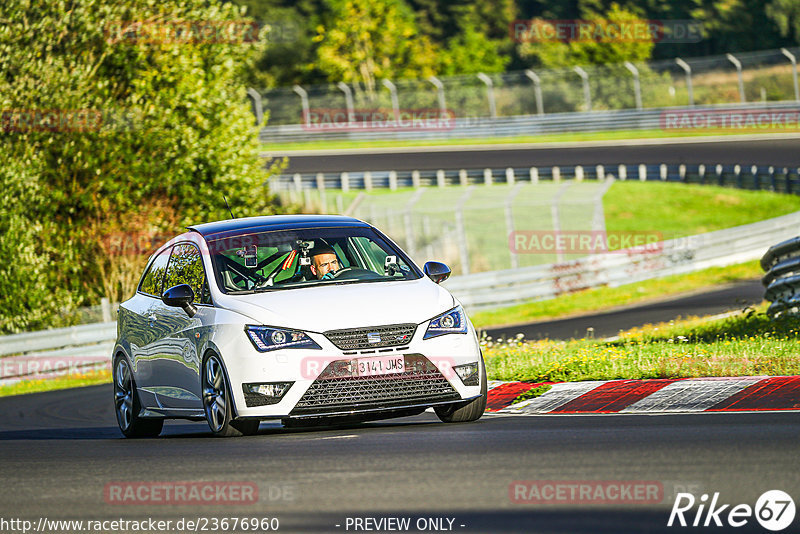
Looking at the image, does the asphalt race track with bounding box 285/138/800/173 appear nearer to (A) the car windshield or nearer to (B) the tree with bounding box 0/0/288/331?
(B) the tree with bounding box 0/0/288/331

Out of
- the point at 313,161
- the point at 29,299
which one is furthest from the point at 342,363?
the point at 313,161

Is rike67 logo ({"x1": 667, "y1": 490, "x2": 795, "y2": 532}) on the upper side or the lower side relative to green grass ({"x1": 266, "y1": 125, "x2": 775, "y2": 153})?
upper

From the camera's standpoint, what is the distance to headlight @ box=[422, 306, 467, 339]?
9242mm

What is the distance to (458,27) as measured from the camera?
4274 inches

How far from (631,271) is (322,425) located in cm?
2107

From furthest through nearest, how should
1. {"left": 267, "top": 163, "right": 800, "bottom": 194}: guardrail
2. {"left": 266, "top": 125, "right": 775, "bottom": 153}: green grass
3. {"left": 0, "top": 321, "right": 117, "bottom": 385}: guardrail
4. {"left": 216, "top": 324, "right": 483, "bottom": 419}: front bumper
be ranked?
{"left": 266, "top": 125, "right": 775, "bottom": 153}: green grass → {"left": 267, "top": 163, "right": 800, "bottom": 194}: guardrail → {"left": 0, "top": 321, "right": 117, "bottom": 385}: guardrail → {"left": 216, "top": 324, "right": 483, "bottom": 419}: front bumper

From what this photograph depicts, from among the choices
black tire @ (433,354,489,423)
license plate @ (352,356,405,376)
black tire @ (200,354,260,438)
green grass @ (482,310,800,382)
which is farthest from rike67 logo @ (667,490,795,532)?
green grass @ (482,310,800,382)

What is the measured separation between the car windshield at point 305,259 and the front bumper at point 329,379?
0.86 m

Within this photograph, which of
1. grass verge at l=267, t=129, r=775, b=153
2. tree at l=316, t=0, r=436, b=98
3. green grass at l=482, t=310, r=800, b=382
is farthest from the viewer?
tree at l=316, t=0, r=436, b=98

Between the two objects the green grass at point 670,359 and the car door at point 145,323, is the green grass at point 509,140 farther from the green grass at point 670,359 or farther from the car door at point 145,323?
the car door at point 145,323

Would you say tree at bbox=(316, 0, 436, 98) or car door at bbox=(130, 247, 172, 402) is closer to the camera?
car door at bbox=(130, 247, 172, 402)

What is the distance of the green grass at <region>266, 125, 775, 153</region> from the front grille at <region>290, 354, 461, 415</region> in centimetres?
4535

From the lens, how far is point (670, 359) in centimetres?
1138

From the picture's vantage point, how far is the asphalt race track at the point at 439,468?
5.94 m
